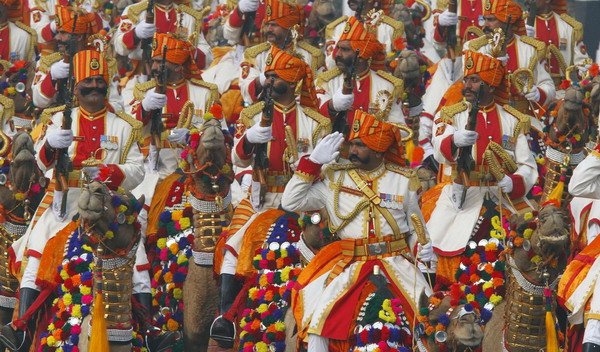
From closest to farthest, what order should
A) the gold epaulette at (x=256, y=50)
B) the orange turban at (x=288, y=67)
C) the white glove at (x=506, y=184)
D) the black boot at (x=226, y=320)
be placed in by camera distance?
1. the black boot at (x=226, y=320)
2. the white glove at (x=506, y=184)
3. the orange turban at (x=288, y=67)
4. the gold epaulette at (x=256, y=50)

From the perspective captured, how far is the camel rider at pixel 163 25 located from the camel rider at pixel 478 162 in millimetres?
6643

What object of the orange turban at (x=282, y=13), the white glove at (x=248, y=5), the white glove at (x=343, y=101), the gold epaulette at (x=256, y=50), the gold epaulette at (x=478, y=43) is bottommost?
the white glove at (x=248, y=5)

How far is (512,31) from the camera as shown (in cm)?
2617

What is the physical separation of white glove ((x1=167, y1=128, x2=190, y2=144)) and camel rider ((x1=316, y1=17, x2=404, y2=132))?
1.46 meters

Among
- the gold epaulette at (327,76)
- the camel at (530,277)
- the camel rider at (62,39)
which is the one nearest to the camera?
the camel at (530,277)

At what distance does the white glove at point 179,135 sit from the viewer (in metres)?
23.3

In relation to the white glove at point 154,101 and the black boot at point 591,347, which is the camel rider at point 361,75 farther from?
the black boot at point 591,347

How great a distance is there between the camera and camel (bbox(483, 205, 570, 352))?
63.2ft

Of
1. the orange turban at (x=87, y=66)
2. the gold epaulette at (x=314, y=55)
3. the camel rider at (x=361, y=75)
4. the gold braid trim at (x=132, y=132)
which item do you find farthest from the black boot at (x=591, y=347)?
the gold epaulette at (x=314, y=55)

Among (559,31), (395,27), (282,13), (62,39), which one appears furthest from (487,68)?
(395,27)

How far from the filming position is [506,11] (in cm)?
2603

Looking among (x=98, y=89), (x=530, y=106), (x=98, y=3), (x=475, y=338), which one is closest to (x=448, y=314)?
(x=475, y=338)

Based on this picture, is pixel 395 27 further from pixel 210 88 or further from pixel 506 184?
pixel 506 184

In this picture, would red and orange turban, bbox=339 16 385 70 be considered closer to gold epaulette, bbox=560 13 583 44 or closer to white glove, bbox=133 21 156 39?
white glove, bbox=133 21 156 39
